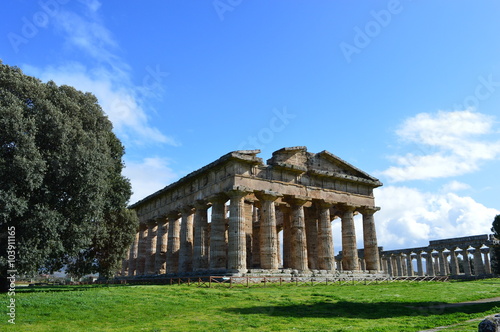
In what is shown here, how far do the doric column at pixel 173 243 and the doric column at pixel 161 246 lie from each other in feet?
7.61

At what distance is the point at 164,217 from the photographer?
4309cm

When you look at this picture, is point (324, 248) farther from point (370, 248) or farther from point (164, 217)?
point (164, 217)

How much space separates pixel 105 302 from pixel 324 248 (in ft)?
75.8

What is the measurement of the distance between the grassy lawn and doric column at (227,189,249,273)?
775cm

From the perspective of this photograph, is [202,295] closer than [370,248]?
Yes

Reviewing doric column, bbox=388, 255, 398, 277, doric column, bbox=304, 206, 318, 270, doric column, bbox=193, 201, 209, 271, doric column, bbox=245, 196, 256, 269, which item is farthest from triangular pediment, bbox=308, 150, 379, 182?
doric column, bbox=388, 255, 398, 277

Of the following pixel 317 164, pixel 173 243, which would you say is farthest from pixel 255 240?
pixel 317 164

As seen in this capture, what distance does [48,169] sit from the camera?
2289 cm

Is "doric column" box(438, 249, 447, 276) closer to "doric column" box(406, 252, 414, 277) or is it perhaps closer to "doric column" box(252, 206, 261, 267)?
"doric column" box(406, 252, 414, 277)

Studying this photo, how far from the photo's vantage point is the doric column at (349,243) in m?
37.1

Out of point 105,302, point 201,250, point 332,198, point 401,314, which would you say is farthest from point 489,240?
point 105,302

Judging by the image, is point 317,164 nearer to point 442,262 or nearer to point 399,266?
point 442,262

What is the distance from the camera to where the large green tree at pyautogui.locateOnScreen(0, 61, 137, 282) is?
2092 centimetres

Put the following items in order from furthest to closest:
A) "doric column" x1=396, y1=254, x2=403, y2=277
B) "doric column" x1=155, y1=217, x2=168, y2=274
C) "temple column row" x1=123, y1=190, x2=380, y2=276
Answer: "doric column" x1=396, y1=254, x2=403, y2=277, "doric column" x1=155, y1=217, x2=168, y2=274, "temple column row" x1=123, y1=190, x2=380, y2=276
